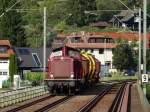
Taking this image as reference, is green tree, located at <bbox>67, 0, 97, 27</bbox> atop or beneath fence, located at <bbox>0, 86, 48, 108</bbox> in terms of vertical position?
atop

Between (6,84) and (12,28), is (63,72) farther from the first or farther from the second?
(12,28)

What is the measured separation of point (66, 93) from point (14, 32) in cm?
8988

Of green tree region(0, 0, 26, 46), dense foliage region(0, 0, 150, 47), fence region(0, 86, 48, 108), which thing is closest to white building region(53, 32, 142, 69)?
dense foliage region(0, 0, 150, 47)

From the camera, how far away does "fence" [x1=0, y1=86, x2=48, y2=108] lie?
34612 millimetres

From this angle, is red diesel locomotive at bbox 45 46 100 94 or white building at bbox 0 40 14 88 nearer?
red diesel locomotive at bbox 45 46 100 94

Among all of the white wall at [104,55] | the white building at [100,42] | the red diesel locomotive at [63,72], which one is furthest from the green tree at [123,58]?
the red diesel locomotive at [63,72]

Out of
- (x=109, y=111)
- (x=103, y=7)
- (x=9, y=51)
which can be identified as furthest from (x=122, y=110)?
(x=103, y=7)

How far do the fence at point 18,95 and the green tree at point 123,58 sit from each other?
69.4 meters

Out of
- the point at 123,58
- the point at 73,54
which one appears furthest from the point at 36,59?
the point at 73,54

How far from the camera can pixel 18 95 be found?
125 ft

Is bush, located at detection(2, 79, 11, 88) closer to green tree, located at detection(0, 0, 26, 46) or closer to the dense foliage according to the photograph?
the dense foliage

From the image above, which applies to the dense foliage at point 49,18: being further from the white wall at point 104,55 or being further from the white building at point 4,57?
the white building at point 4,57

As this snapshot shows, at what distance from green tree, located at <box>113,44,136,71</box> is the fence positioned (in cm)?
6937

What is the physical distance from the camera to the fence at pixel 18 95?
34612 millimetres
